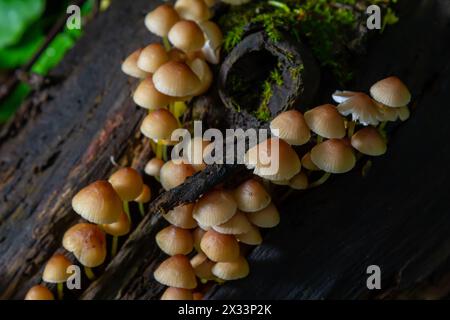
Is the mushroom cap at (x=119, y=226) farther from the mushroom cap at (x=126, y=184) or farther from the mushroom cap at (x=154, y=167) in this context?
the mushroom cap at (x=154, y=167)

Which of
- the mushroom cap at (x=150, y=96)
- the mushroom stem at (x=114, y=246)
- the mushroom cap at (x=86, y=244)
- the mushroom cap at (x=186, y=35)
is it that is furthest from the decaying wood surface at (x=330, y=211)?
the mushroom cap at (x=186, y=35)

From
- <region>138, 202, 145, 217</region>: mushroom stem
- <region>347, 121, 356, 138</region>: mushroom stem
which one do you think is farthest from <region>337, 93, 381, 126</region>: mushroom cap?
<region>138, 202, 145, 217</region>: mushroom stem

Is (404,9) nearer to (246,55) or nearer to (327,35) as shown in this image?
(327,35)

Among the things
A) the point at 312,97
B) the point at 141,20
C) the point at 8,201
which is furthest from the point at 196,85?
the point at 8,201

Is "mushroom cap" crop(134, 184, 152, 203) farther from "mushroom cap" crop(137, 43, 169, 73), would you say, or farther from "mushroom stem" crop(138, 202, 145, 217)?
"mushroom cap" crop(137, 43, 169, 73)

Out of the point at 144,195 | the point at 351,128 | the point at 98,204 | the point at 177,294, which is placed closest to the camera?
the point at 98,204

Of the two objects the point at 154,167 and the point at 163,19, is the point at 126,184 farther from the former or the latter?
the point at 163,19

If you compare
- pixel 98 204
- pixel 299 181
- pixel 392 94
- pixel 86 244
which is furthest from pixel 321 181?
pixel 86 244

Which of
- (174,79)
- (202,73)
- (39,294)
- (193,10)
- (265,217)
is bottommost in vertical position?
(39,294)
